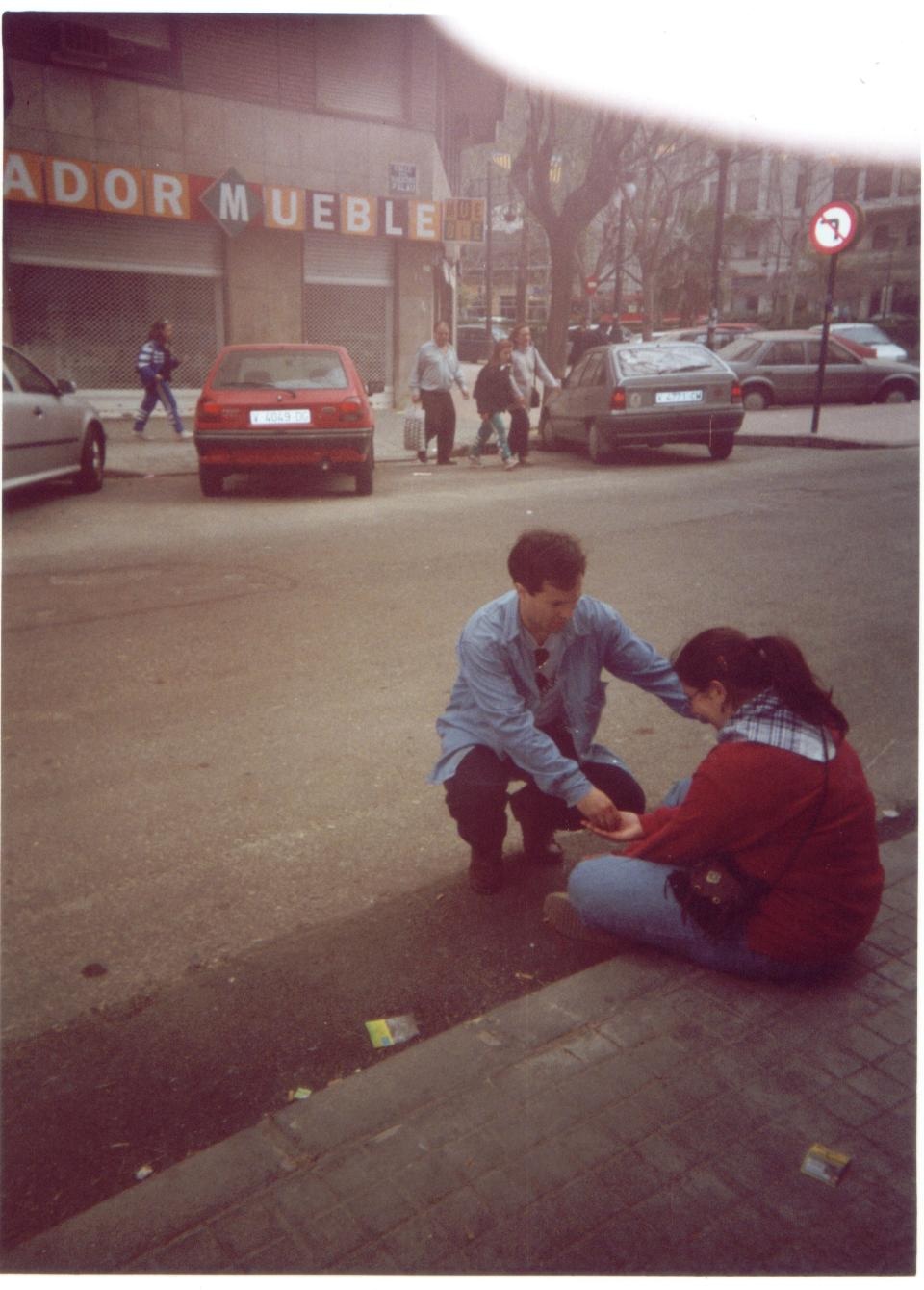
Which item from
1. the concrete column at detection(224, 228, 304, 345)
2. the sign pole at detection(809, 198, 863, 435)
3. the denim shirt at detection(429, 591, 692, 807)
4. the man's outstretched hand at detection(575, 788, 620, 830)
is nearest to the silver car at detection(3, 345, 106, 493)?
the denim shirt at detection(429, 591, 692, 807)

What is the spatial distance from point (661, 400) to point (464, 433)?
4407 mm

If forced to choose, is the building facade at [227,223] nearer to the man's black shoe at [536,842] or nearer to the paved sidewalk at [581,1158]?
the man's black shoe at [536,842]

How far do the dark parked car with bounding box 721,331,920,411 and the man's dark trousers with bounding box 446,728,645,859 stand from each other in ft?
57.8

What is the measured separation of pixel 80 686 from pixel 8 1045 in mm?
2571

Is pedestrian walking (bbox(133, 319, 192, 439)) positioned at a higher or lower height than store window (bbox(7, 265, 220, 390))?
lower

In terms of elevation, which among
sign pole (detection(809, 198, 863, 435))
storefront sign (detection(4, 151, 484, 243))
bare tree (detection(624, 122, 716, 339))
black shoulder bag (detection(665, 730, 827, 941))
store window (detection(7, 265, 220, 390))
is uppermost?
bare tree (detection(624, 122, 716, 339))

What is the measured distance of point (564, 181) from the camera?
59.8 ft

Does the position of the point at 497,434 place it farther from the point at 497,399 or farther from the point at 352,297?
the point at 352,297

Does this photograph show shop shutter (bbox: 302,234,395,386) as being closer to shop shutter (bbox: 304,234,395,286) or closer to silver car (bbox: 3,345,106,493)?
shop shutter (bbox: 304,234,395,286)

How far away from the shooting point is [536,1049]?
2205mm

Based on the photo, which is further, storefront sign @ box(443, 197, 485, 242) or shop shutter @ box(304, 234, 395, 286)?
storefront sign @ box(443, 197, 485, 242)

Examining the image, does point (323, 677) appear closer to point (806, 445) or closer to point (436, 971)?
point (436, 971)

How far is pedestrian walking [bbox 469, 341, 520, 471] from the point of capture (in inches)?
501

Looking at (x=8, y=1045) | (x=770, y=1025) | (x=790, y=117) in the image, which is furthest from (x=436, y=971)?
(x=790, y=117)
